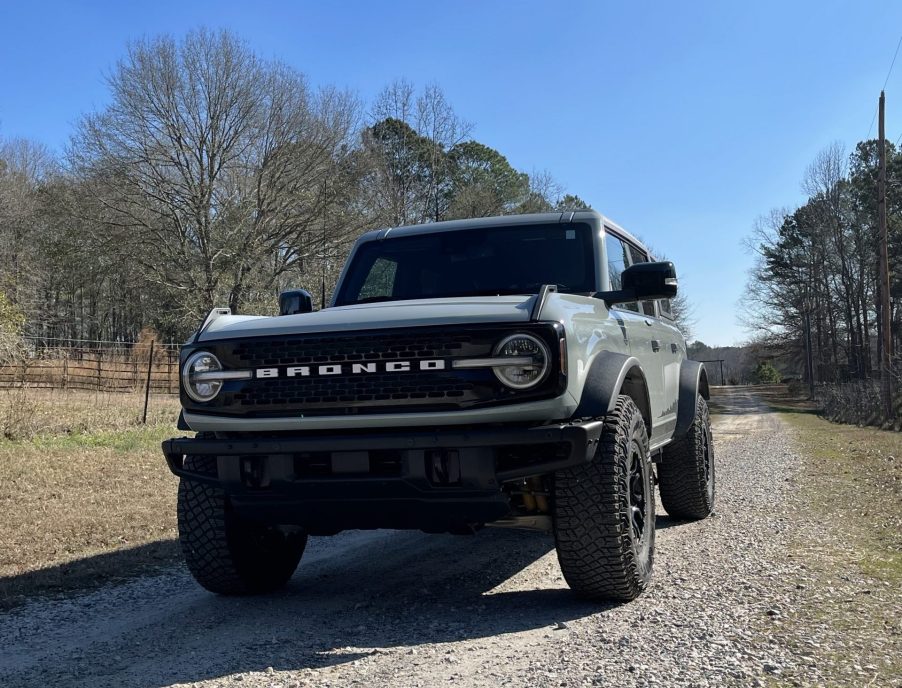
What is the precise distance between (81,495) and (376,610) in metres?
5.45

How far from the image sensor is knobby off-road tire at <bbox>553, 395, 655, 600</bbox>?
377 centimetres

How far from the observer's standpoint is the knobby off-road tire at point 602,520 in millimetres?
3771

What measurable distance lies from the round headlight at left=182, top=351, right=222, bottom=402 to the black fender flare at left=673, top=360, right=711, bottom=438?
11.9 ft

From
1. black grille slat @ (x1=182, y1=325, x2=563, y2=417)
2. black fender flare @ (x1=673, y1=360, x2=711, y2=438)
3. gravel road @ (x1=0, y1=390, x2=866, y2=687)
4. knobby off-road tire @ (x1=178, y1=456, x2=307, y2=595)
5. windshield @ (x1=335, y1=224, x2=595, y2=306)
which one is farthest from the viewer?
black fender flare @ (x1=673, y1=360, x2=711, y2=438)

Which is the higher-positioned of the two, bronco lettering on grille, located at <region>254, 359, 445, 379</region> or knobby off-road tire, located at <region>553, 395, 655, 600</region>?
bronco lettering on grille, located at <region>254, 359, 445, 379</region>

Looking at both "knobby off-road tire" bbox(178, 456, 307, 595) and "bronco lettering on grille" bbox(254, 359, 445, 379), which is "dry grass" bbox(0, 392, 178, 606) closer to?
"knobby off-road tire" bbox(178, 456, 307, 595)

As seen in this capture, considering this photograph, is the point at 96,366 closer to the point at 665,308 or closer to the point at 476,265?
the point at 665,308

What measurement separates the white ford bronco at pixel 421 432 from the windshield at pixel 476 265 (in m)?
0.62

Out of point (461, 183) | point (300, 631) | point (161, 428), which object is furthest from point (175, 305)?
point (300, 631)

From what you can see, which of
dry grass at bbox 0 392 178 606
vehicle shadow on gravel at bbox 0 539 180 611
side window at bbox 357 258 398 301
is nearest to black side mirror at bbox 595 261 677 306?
side window at bbox 357 258 398 301

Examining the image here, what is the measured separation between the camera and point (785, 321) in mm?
56219

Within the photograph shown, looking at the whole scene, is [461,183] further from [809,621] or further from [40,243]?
[809,621]

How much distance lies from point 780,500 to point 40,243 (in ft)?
135

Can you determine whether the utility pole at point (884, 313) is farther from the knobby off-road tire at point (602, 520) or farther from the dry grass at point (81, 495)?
the knobby off-road tire at point (602, 520)
